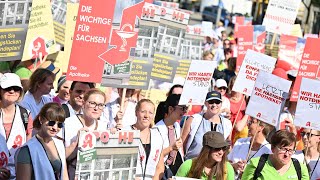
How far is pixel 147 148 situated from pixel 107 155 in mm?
1156

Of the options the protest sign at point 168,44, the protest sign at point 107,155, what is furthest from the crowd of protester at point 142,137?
the protest sign at point 168,44

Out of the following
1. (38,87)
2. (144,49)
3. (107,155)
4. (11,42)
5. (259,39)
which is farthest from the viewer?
(259,39)

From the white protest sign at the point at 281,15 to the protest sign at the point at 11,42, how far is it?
9224 mm

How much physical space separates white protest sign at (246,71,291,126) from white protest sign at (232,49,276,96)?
1.66m

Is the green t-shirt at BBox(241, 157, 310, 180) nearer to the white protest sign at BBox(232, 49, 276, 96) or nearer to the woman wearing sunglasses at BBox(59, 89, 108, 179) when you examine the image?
the woman wearing sunglasses at BBox(59, 89, 108, 179)

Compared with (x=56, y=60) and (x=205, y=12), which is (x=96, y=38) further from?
(x=205, y=12)

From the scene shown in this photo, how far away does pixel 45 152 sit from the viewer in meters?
7.77

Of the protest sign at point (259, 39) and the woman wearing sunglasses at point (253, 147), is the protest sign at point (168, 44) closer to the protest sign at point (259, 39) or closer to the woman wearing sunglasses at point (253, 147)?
the woman wearing sunglasses at point (253, 147)

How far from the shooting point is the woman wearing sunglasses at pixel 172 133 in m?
9.59

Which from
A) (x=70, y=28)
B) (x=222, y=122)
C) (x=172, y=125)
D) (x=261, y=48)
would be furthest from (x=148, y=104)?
(x=261, y=48)

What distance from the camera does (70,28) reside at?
1307 cm

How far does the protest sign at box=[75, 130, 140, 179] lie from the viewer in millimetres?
7656

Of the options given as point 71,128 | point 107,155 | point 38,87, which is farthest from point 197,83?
point 107,155

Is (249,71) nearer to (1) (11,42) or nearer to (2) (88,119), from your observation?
(1) (11,42)
